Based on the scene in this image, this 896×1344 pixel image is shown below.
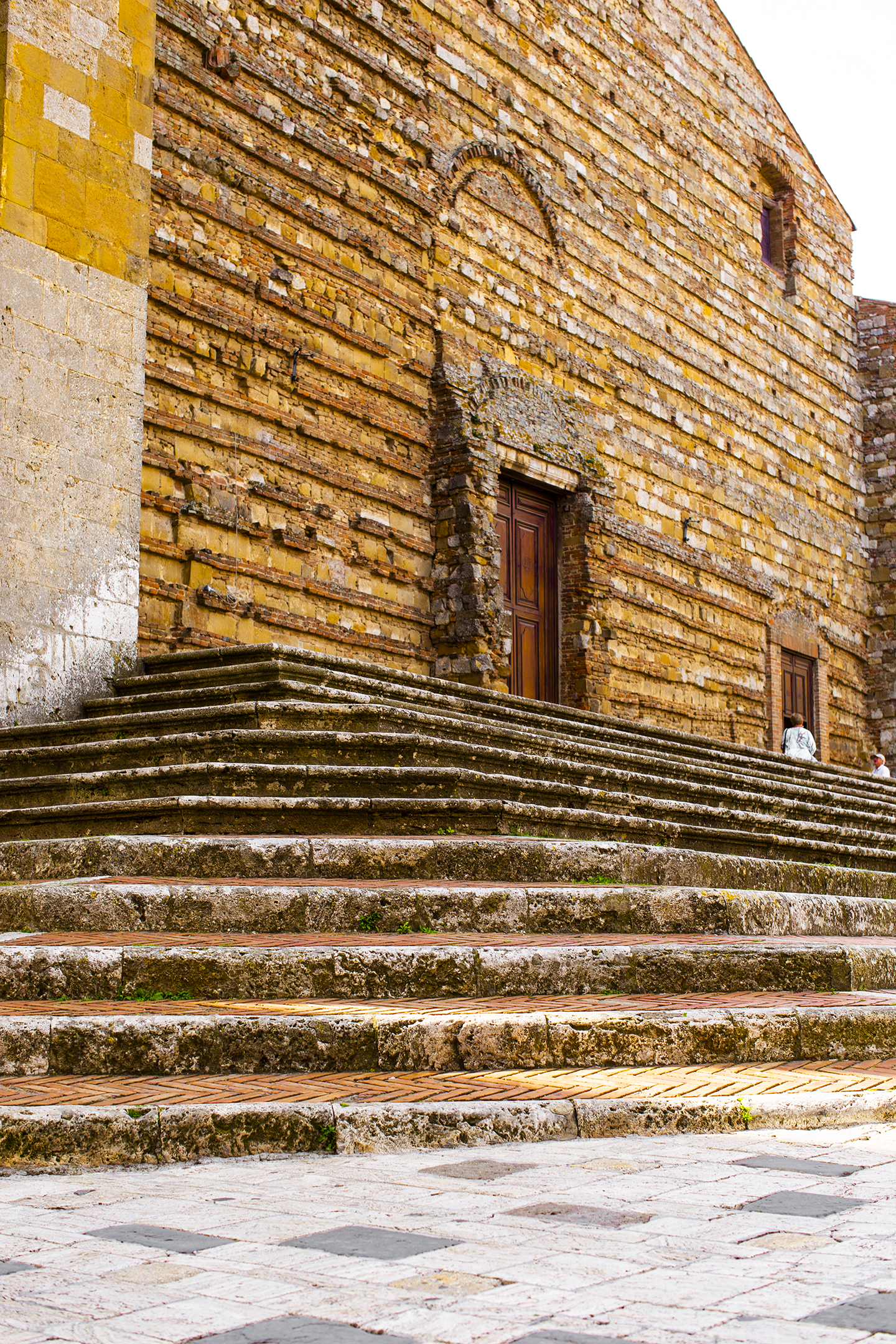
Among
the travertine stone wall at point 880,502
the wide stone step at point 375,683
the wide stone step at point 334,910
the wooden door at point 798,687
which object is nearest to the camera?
the wide stone step at point 334,910

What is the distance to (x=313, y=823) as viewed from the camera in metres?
5.38

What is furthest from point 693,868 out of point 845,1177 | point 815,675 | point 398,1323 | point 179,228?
point 815,675

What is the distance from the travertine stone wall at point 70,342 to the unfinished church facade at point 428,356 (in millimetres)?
22

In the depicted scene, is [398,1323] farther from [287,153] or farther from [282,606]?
[287,153]

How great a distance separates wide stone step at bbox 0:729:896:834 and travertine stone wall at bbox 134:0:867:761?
2.47 metres

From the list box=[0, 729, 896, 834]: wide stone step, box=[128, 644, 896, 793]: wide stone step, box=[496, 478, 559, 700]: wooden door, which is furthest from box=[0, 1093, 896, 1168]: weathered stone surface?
box=[496, 478, 559, 700]: wooden door

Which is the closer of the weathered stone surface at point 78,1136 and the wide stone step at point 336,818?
the weathered stone surface at point 78,1136

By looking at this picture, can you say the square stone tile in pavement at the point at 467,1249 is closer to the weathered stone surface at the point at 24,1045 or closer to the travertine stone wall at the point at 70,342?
the weathered stone surface at the point at 24,1045

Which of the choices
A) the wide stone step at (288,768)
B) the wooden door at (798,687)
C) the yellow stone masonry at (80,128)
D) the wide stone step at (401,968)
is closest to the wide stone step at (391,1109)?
the wide stone step at (401,968)

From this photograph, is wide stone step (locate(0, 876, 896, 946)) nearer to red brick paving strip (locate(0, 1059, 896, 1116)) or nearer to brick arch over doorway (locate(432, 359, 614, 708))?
red brick paving strip (locate(0, 1059, 896, 1116))

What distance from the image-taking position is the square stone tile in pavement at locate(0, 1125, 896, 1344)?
190 cm

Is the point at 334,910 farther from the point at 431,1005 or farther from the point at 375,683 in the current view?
the point at 375,683

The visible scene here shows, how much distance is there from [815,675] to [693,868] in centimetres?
1304

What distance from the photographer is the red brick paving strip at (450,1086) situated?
309cm
